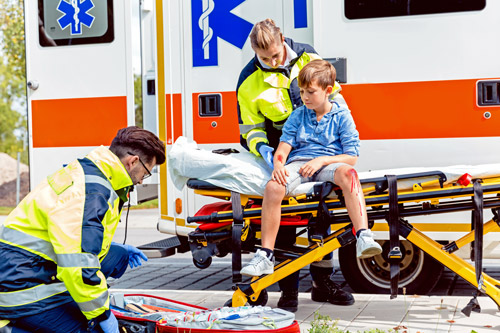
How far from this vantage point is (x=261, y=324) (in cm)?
395

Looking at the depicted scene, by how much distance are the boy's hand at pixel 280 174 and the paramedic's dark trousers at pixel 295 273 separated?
61 cm

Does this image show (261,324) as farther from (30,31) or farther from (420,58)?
(30,31)

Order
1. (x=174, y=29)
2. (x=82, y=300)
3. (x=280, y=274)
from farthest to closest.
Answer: (x=174, y=29)
(x=280, y=274)
(x=82, y=300)

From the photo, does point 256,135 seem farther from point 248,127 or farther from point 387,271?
point 387,271

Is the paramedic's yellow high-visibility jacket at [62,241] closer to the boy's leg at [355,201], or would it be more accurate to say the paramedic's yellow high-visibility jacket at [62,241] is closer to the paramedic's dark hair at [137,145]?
the paramedic's dark hair at [137,145]

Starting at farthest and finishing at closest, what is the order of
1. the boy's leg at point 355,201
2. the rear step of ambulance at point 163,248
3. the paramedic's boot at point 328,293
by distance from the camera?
the rear step of ambulance at point 163,248 < the paramedic's boot at point 328,293 < the boy's leg at point 355,201

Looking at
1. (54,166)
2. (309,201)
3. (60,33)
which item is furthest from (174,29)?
(309,201)

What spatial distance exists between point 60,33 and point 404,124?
3.34 m

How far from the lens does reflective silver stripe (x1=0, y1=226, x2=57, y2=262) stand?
3.46m

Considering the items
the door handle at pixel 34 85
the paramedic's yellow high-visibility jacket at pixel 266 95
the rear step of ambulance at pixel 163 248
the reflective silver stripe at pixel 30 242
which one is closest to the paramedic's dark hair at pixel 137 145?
the reflective silver stripe at pixel 30 242

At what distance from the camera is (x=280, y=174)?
4801 millimetres

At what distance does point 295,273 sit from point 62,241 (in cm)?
244

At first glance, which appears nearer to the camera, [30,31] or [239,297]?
[239,297]

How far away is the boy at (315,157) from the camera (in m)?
4.62
